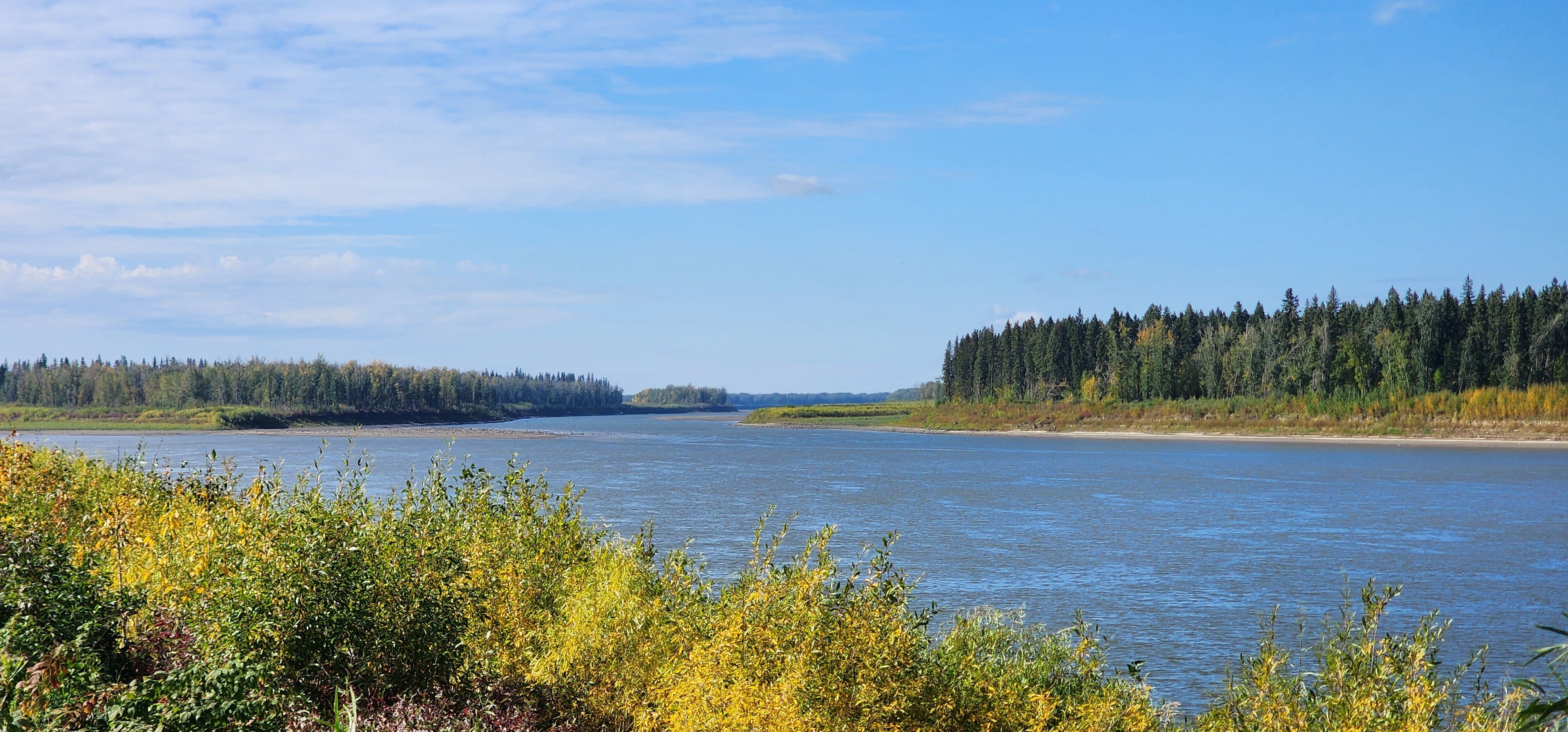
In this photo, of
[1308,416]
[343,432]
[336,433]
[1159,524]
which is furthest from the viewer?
[336,433]

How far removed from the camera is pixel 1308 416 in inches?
4577

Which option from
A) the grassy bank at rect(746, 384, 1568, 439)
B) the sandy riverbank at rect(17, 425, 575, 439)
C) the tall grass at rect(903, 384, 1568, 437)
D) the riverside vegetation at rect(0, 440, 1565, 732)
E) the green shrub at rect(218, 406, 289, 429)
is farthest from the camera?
the green shrub at rect(218, 406, 289, 429)

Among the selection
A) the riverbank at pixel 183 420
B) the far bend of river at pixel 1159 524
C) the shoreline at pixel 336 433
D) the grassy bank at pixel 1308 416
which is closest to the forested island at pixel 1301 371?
the grassy bank at pixel 1308 416

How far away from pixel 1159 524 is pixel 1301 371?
309 feet

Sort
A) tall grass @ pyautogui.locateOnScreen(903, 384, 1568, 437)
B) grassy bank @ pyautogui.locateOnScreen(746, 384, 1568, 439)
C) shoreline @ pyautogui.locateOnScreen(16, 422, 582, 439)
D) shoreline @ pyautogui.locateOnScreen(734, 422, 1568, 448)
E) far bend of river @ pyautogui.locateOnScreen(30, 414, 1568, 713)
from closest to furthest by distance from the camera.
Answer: far bend of river @ pyautogui.locateOnScreen(30, 414, 1568, 713) < shoreline @ pyautogui.locateOnScreen(734, 422, 1568, 448) < grassy bank @ pyautogui.locateOnScreen(746, 384, 1568, 439) < tall grass @ pyautogui.locateOnScreen(903, 384, 1568, 437) < shoreline @ pyautogui.locateOnScreen(16, 422, 582, 439)

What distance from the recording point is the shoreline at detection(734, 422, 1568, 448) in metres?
98.9

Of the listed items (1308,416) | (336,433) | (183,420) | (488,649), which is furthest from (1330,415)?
(183,420)

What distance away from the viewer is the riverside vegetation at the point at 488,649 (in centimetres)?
774

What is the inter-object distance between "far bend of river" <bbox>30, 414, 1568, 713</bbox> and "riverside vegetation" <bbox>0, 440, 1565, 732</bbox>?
722cm

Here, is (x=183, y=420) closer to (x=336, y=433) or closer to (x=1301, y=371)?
(x=336, y=433)

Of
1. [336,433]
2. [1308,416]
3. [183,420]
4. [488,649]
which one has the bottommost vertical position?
[336,433]

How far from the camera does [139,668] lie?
8.71 m

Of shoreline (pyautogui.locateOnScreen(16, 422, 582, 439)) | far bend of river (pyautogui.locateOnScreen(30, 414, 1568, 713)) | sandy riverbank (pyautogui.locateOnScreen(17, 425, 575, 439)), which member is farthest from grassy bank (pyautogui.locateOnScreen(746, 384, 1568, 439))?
sandy riverbank (pyautogui.locateOnScreen(17, 425, 575, 439))

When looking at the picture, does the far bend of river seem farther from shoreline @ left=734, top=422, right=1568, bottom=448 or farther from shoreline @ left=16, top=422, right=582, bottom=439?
shoreline @ left=16, top=422, right=582, bottom=439
